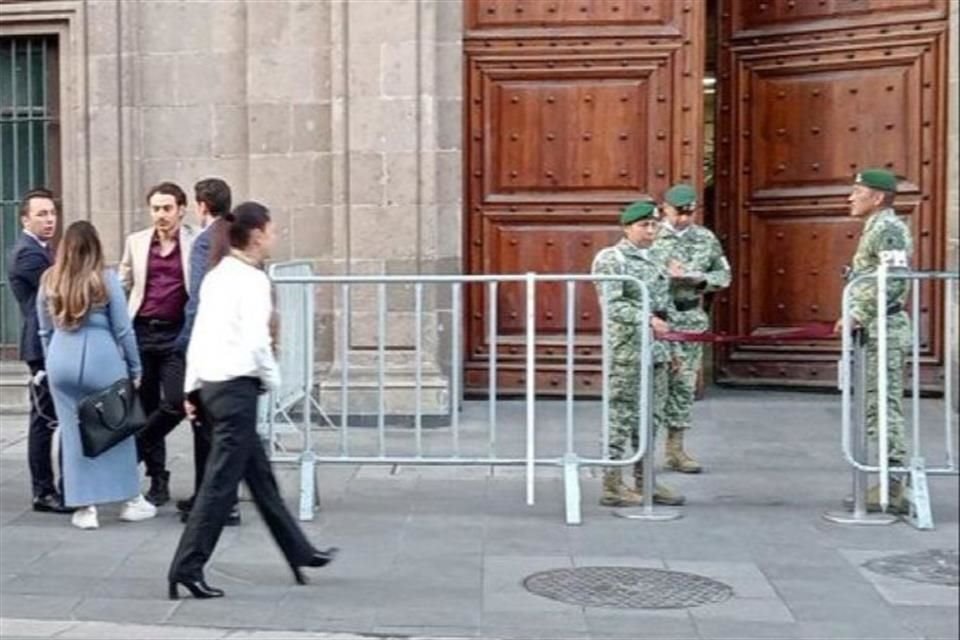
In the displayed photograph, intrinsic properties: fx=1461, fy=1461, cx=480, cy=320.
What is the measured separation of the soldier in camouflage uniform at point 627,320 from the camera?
26.5 feet

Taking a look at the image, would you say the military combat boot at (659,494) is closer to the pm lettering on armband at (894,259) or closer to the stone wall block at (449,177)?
the pm lettering on armband at (894,259)

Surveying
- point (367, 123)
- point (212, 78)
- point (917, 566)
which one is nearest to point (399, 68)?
point (367, 123)

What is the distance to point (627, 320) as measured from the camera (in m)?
8.06

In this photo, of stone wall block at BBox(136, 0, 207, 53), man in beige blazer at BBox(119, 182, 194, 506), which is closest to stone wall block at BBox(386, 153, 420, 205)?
stone wall block at BBox(136, 0, 207, 53)

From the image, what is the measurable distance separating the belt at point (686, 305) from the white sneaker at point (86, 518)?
12.3ft

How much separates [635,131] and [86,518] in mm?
5719

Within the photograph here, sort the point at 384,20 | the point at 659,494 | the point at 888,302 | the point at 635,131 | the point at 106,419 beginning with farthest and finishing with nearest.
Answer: the point at 635,131, the point at 384,20, the point at 659,494, the point at 888,302, the point at 106,419

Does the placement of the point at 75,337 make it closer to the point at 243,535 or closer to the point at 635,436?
the point at 243,535

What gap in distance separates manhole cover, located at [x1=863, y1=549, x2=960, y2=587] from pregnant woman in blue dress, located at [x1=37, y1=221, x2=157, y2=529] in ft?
12.9

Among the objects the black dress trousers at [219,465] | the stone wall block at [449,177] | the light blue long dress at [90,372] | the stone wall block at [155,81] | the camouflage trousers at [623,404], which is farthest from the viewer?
the stone wall block at [155,81]

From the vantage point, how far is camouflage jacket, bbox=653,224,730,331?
9.16 metres

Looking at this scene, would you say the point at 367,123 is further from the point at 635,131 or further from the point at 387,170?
the point at 635,131

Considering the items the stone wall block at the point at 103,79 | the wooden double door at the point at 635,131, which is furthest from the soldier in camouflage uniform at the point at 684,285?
the stone wall block at the point at 103,79

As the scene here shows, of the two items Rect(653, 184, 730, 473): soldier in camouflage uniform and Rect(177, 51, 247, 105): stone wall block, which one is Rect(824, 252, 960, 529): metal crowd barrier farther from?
Rect(177, 51, 247, 105): stone wall block
